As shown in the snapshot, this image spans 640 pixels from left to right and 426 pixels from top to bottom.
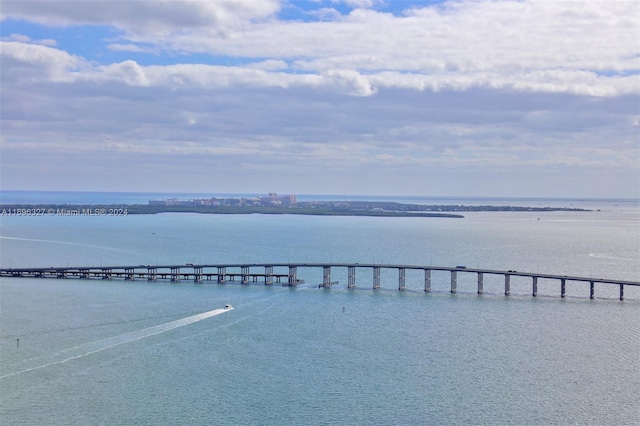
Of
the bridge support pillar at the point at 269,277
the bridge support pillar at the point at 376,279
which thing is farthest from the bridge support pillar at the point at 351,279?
the bridge support pillar at the point at 269,277

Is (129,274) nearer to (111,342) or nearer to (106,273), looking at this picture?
(106,273)

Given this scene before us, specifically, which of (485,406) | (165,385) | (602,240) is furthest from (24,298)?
(602,240)

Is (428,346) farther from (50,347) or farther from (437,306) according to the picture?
(50,347)

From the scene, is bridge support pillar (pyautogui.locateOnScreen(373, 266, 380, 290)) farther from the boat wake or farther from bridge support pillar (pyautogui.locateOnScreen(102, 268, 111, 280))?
bridge support pillar (pyautogui.locateOnScreen(102, 268, 111, 280))

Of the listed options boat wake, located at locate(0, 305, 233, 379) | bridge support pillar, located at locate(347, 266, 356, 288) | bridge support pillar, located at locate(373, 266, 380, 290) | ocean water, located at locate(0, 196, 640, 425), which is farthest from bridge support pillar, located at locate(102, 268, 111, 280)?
bridge support pillar, located at locate(373, 266, 380, 290)

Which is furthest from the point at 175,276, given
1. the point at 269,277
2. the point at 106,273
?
the point at 269,277
